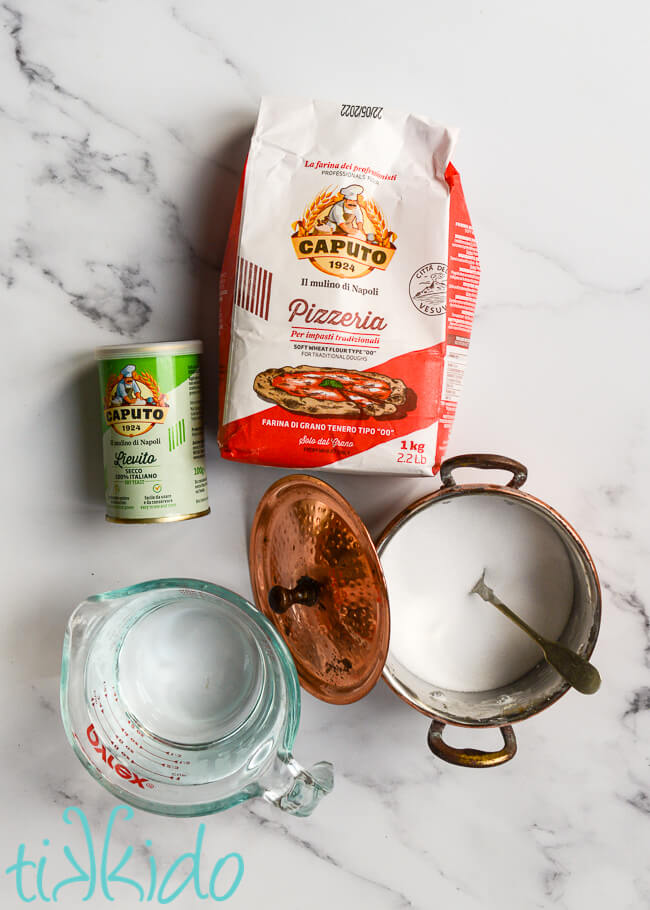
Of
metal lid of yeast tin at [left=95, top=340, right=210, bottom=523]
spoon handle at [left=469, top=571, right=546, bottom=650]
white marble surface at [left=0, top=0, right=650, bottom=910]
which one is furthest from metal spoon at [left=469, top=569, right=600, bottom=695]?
metal lid of yeast tin at [left=95, top=340, right=210, bottom=523]

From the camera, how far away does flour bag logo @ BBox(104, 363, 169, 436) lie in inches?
26.0

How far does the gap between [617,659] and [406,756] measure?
270 millimetres

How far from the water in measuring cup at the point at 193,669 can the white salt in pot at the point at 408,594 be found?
0.17 ft

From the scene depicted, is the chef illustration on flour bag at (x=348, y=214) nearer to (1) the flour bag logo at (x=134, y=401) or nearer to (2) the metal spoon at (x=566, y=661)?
(1) the flour bag logo at (x=134, y=401)

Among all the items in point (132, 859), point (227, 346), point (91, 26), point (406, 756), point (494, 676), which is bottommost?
point (132, 859)

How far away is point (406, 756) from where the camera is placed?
2.61 feet

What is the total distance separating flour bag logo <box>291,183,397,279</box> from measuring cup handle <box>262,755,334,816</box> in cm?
50

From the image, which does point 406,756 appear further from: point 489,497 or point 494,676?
point 489,497

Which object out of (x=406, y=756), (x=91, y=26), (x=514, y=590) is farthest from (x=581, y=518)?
(x=91, y=26)

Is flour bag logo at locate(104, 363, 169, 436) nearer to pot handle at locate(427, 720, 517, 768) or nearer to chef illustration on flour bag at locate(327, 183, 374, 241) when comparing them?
chef illustration on flour bag at locate(327, 183, 374, 241)

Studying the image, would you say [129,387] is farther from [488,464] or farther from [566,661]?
[566,661]

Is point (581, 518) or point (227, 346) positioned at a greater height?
point (227, 346)

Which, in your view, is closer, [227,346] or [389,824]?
[227,346]
